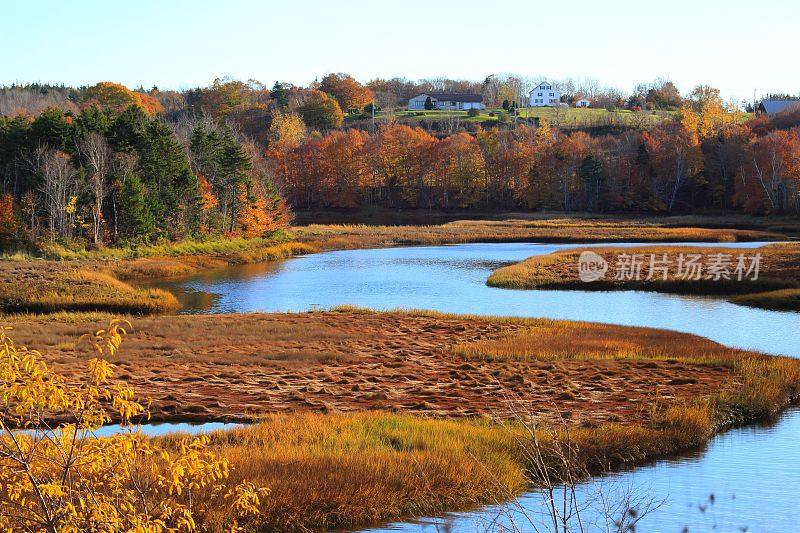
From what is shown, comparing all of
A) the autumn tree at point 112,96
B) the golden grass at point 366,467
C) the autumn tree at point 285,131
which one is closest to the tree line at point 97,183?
the golden grass at point 366,467

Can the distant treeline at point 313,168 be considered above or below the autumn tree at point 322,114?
below

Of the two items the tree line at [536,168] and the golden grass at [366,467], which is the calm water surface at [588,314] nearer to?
the golden grass at [366,467]

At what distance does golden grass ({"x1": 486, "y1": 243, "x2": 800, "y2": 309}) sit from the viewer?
40.5 m

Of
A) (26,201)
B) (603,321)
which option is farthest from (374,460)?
(26,201)

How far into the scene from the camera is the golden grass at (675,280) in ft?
133

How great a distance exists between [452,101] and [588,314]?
543 feet

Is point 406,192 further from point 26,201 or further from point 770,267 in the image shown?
point 770,267

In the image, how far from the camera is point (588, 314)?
1368 inches

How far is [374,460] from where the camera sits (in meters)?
13.2

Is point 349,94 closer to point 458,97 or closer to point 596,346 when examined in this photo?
point 458,97

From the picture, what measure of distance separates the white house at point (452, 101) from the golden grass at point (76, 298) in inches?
→ 6318

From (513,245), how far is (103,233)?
121 ft

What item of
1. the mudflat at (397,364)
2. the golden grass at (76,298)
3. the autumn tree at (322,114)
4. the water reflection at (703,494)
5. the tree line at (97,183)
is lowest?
the golden grass at (76,298)

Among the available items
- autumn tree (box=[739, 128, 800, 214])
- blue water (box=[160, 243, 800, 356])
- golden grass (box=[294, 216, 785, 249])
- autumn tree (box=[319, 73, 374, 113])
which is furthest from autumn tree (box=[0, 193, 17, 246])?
autumn tree (box=[319, 73, 374, 113])
